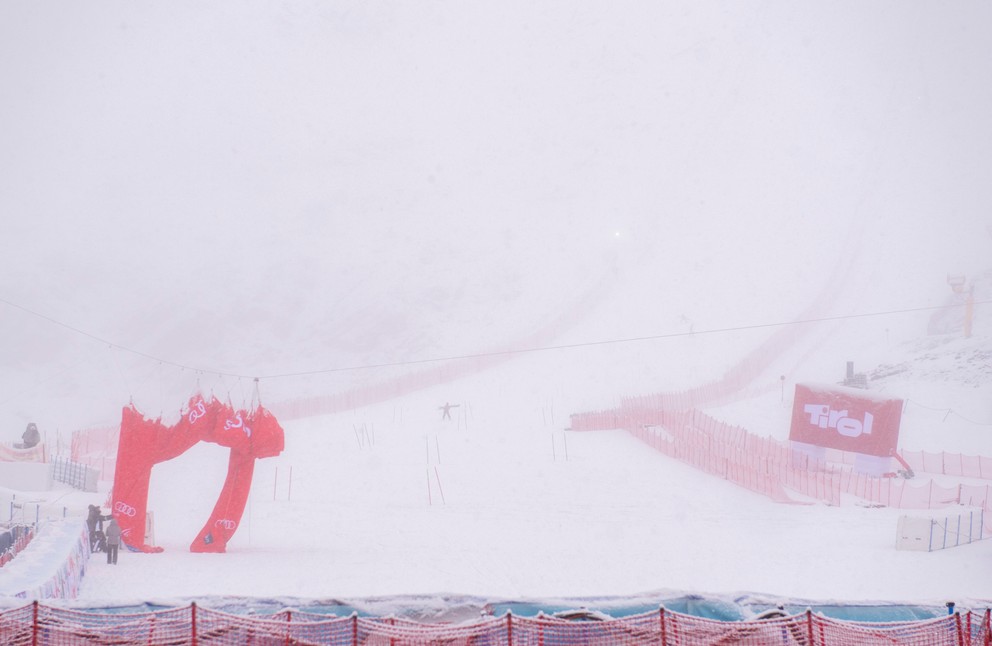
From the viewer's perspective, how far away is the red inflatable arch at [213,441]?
1502cm

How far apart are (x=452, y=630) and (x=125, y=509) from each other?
10.9 meters

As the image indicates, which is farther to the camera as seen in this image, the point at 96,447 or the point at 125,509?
the point at 96,447

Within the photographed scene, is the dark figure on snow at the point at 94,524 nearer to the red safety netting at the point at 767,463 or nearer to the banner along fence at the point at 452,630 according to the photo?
the banner along fence at the point at 452,630

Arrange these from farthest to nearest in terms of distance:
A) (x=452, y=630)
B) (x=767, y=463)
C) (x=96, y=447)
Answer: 1. (x=96, y=447)
2. (x=767, y=463)
3. (x=452, y=630)

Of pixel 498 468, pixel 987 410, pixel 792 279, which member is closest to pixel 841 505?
pixel 498 468

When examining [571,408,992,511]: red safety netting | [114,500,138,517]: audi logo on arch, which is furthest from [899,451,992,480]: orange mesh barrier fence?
[114,500,138,517]: audi logo on arch

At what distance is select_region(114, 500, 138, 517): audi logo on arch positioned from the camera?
14703 mm

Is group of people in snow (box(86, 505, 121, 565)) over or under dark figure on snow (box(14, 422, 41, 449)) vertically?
under

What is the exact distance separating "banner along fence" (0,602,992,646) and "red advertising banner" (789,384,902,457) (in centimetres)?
1623

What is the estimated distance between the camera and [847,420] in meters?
21.5

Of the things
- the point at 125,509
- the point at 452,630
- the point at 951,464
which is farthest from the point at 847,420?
the point at 452,630

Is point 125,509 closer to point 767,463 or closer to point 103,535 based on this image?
point 103,535

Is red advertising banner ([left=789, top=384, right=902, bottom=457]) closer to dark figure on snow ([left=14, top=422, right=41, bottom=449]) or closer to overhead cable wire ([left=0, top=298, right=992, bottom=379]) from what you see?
dark figure on snow ([left=14, top=422, right=41, bottom=449])

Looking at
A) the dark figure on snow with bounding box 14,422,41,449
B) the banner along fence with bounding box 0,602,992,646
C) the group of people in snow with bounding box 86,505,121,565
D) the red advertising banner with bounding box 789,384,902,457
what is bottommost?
the group of people in snow with bounding box 86,505,121,565
